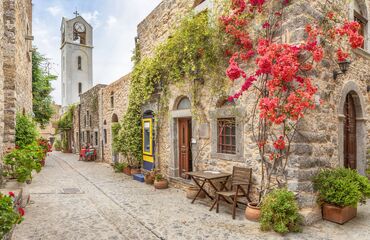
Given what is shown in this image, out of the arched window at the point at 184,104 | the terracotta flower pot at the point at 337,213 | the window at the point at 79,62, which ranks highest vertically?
the window at the point at 79,62

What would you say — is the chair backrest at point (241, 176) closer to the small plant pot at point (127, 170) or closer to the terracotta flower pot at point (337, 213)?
the terracotta flower pot at point (337, 213)

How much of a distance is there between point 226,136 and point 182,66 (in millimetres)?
2272

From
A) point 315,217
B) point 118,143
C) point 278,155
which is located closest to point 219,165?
point 278,155

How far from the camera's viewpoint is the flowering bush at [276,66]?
4.37 meters

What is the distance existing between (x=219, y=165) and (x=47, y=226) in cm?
367

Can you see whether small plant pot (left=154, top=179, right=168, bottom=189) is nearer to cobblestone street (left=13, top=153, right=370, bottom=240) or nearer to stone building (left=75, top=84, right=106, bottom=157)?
Answer: cobblestone street (left=13, top=153, right=370, bottom=240)

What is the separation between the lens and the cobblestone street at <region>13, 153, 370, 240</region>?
13.7 feet

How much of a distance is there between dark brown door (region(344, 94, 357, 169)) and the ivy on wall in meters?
3.07

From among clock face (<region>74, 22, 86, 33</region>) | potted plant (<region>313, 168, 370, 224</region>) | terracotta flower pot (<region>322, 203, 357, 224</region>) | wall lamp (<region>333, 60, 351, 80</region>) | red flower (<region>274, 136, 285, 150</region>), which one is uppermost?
clock face (<region>74, 22, 86, 33</region>)

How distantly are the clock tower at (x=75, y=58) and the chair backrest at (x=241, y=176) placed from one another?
79.7 feet

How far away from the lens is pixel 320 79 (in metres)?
4.90

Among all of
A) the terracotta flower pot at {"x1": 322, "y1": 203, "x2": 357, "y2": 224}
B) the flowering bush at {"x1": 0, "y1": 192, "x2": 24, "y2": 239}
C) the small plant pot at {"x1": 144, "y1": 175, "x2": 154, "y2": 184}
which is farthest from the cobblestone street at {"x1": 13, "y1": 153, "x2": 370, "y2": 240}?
the flowering bush at {"x1": 0, "y1": 192, "x2": 24, "y2": 239}

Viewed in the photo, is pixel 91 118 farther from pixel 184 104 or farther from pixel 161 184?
pixel 184 104

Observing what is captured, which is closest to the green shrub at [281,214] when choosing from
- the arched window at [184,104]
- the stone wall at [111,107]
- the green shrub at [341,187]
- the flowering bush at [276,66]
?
the flowering bush at [276,66]
